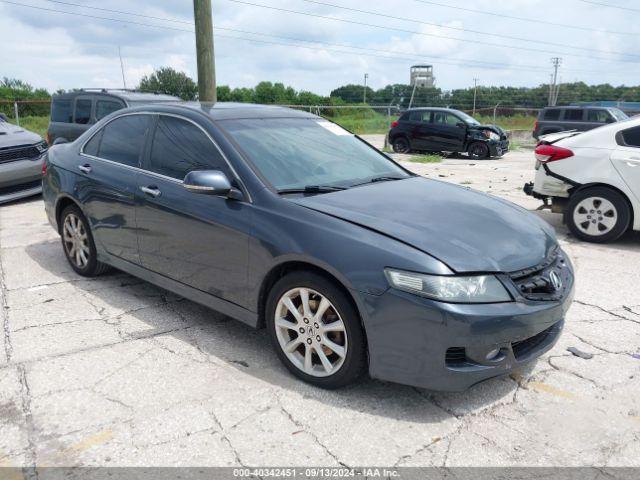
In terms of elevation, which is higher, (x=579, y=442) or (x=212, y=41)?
(x=212, y=41)

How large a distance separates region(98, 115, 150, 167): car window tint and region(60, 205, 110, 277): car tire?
2.18 feet

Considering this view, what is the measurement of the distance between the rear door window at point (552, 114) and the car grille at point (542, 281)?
1953cm

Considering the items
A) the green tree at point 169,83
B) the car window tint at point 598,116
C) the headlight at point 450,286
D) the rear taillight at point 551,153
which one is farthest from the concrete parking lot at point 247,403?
the green tree at point 169,83

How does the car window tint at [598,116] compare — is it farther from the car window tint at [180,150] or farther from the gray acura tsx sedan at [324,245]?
the car window tint at [180,150]

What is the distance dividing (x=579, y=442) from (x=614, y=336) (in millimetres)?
1538

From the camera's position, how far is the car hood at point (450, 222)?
9.62 ft

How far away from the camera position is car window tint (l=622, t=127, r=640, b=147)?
639 cm

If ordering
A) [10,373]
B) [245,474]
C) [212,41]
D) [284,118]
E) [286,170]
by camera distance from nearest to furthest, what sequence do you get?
[245,474]
[10,373]
[286,170]
[284,118]
[212,41]

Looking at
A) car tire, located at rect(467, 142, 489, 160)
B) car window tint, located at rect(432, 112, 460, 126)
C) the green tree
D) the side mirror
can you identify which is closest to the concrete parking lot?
→ the side mirror

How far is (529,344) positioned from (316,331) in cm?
118

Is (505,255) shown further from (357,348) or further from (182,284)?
(182,284)

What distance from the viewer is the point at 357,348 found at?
2.97 meters

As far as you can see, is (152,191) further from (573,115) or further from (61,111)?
(573,115)

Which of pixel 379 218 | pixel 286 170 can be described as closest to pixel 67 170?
pixel 286 170
